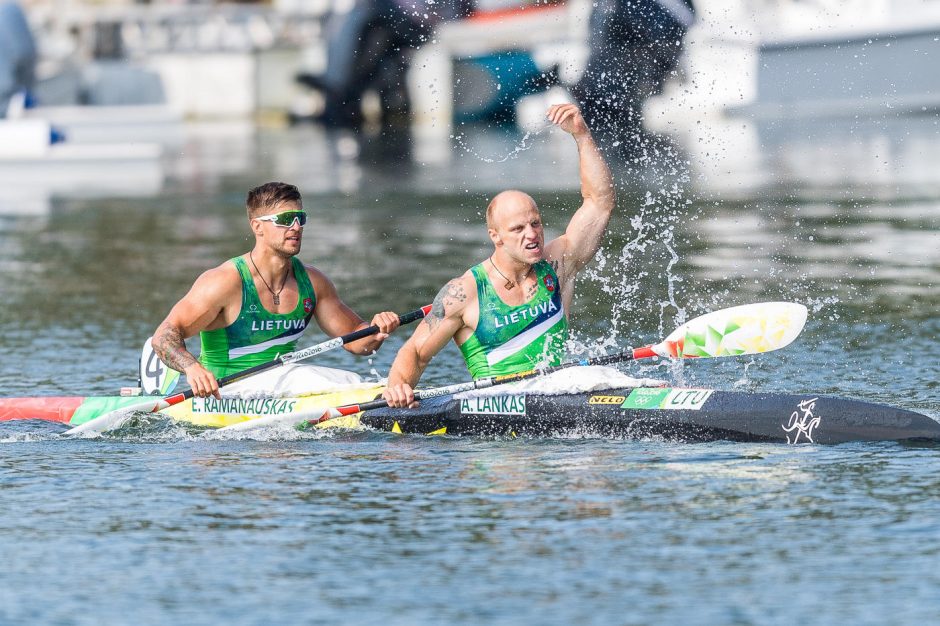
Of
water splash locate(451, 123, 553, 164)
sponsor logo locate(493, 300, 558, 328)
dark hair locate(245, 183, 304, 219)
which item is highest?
water splash locate(451, 123, 553, 164)

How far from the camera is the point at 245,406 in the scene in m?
12.1

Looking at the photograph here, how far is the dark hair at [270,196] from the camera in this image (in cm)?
1195

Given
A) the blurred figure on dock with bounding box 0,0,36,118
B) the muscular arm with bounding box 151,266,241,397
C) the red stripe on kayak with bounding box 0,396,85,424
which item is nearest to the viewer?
the muscular arm with bounding box 151,266,241,397

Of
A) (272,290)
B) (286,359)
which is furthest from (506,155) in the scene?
(286,359)

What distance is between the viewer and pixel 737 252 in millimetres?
21734

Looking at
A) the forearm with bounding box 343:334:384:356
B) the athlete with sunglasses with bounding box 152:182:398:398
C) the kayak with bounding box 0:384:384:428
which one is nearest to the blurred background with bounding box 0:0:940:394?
the kayak with bounding box 0:384:384:428

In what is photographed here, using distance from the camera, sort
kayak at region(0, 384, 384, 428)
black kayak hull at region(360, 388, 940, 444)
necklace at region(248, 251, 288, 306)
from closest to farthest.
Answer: black kayak hull at region(360, 388, 940, 444)
kayak at region(0, 384, 384, 428)
necklace at region(248, 251, 288, 306)

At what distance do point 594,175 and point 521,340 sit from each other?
4.03 feet

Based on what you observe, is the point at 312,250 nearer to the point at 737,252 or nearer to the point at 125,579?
the point at 737,252

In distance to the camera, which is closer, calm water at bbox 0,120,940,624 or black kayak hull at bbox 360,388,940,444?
calm water at bbox 0,120,940,624

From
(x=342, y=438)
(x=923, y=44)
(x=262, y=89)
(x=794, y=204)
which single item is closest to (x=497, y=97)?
(x=262, y=89)

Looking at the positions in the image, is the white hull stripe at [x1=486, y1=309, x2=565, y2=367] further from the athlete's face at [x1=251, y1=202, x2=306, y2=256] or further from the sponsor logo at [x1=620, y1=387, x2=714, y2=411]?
the athlete's face at [x1=251, y1=202, x2=306, y2=256]

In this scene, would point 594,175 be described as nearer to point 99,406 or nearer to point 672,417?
point 672,417

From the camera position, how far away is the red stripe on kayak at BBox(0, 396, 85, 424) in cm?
1255
